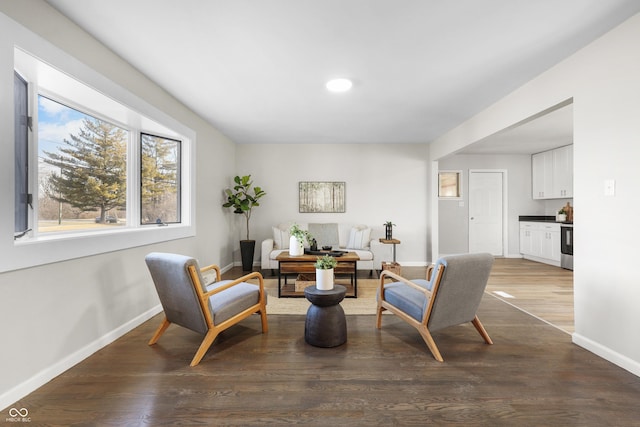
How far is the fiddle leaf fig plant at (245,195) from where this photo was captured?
5.04 metres

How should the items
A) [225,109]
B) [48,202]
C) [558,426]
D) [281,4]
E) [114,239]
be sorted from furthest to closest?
[225,109] < [114,239] < [48,202] < [281,4] < [558,426]

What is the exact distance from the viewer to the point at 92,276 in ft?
7.29

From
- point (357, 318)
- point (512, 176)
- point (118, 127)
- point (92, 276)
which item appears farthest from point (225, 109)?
point (512, 176)

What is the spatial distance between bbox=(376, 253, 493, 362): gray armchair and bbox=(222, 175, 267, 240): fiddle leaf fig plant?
3530 millimetres

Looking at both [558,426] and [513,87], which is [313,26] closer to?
[513,87]

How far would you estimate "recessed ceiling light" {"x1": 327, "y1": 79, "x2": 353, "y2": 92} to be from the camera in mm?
2842

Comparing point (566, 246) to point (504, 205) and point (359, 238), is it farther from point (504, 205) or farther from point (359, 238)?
point (359, 238)

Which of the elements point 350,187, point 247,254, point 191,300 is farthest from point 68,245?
point 350,187

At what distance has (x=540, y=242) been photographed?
5.71 m

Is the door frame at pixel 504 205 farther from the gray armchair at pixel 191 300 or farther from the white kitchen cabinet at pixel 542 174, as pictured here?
the gray armchair at pixel 191 300

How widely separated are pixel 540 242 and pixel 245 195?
6070 mm

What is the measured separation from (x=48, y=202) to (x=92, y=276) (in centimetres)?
66

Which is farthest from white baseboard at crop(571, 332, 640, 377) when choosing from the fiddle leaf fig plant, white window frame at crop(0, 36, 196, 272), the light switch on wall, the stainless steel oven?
the fiddle leaf fig plant

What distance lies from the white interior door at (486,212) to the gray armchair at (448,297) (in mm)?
4456
